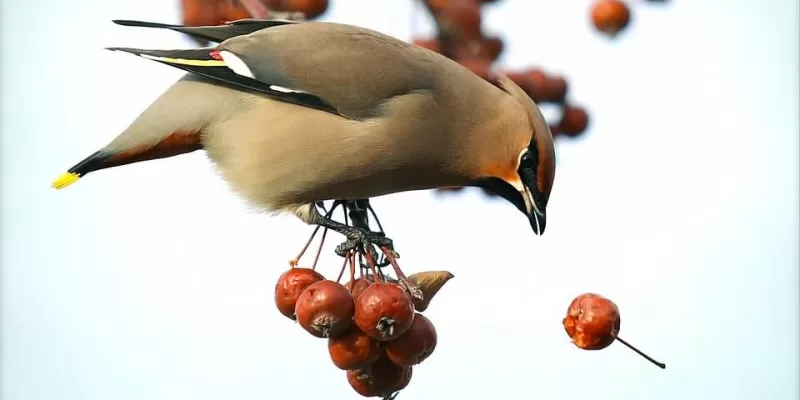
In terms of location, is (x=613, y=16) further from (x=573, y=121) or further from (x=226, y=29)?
(x=226, y=29)

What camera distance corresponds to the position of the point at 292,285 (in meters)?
2.59

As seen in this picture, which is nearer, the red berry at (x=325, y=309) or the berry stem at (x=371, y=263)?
the red berry at (x=325, y=309)

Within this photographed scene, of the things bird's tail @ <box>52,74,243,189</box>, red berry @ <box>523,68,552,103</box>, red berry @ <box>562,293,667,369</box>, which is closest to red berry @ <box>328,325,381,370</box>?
red berry @ <box>562,293,667,369</box>

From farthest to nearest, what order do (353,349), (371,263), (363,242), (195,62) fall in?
(195,62) < (363,242) < (371,263) < (353,349)

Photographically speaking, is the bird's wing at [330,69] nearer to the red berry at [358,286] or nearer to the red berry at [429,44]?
the red berry at [429,44]

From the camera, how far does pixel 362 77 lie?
2.94 m

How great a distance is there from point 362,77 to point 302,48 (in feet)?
0.58

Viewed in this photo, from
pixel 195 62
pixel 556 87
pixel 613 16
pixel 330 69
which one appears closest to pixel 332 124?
pixel 330 69

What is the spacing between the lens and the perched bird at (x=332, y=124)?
288 cm

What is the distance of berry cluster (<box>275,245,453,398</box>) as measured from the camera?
2350 mm

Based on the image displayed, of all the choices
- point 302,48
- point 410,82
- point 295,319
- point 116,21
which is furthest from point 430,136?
point 116,21

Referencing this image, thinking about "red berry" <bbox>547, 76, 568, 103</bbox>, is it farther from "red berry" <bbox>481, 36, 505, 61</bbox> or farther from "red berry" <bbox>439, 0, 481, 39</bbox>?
"red berry" <bbox>439, 0, 481, 39</bbox>

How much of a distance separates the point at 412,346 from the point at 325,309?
0.21 m

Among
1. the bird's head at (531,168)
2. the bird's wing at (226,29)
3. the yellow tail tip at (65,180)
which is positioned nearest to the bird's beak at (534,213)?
the bird's head at (531,168)
